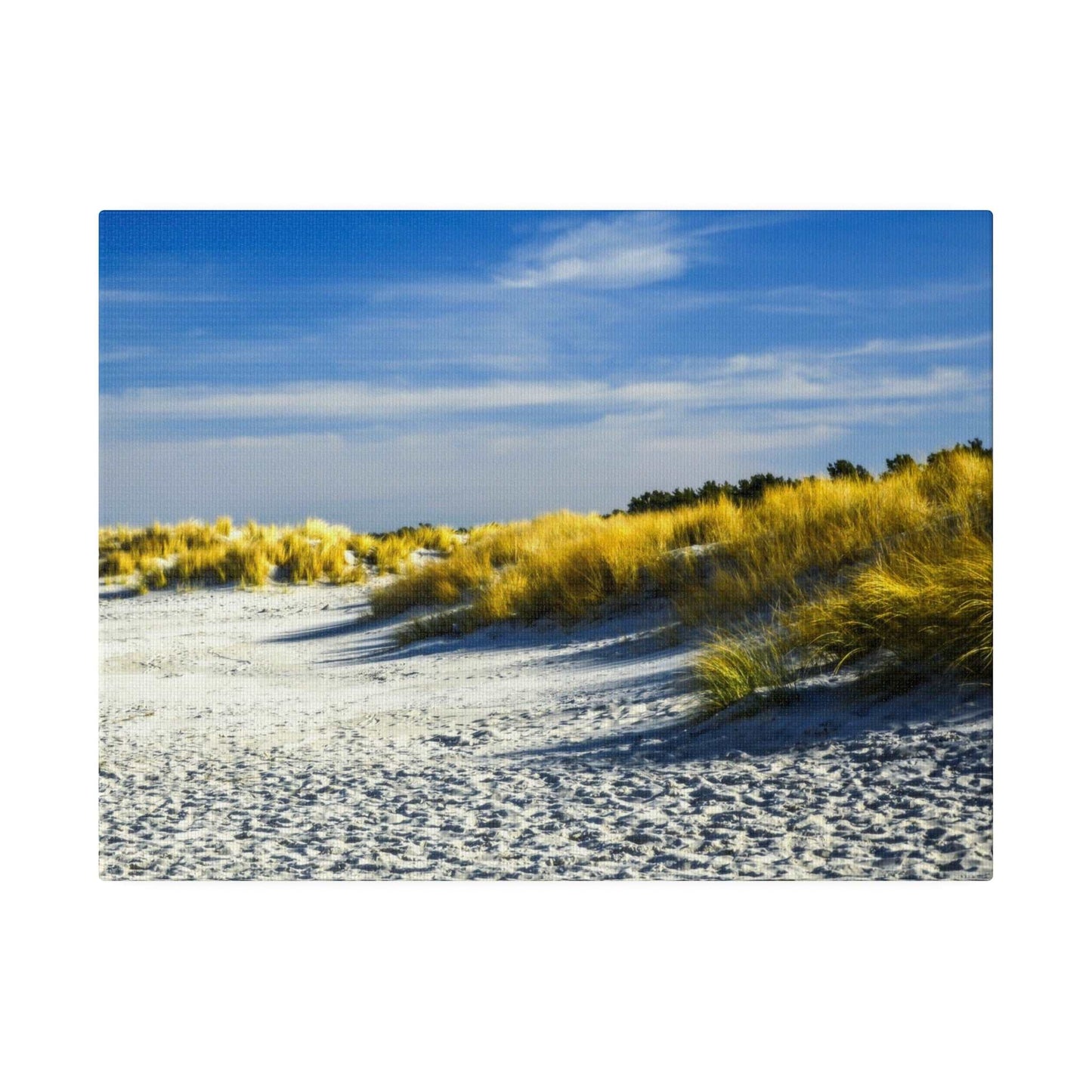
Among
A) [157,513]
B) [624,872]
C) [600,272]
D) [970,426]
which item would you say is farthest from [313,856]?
[970,426]

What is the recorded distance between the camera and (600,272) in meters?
3.79

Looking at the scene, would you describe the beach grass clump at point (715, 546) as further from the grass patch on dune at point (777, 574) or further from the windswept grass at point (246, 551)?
the windswept grass at point (246, 551)

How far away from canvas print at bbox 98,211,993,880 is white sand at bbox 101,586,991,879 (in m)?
0.01

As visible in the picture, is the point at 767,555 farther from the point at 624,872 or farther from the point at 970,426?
the point at 624,872

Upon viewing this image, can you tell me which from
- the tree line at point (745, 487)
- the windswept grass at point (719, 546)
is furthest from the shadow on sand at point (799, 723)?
the tree line at point (745, 487)

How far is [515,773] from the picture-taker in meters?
3.91

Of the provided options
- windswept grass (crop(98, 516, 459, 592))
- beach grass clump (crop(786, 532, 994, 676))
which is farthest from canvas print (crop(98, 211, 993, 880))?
windswept grass (crop(98, 516, 459, 592))

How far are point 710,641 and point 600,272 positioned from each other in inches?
65.8

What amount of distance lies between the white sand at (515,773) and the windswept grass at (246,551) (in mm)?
294

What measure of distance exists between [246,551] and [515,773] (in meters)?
2.01

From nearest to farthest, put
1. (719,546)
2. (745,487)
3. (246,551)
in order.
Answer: (745,487) → (719,546) → (246,551)

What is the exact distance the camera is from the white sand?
11.2 ft

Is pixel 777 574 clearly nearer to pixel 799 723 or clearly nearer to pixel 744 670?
pixel 744 670

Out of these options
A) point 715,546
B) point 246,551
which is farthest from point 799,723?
point 246,551
